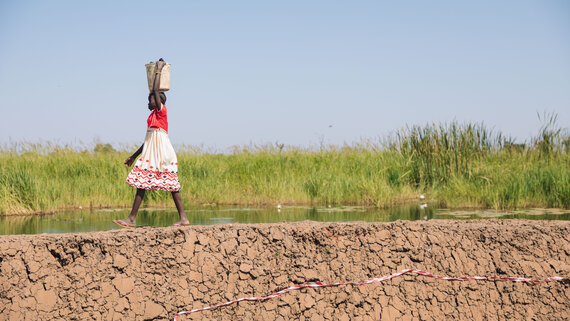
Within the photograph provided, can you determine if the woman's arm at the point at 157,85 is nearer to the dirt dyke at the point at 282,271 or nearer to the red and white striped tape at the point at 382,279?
the dirt dyke at the point at 282,271

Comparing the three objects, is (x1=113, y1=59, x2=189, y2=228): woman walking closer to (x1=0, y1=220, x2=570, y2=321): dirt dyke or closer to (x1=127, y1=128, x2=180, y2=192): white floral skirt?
(x1=127, y1=128, x2=180, y2=192): white floral skirt

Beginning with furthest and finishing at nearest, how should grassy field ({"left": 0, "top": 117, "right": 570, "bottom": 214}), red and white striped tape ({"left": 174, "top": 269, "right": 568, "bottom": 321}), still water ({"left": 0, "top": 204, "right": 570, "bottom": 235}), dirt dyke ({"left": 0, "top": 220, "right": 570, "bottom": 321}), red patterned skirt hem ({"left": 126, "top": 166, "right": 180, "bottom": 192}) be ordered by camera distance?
grassy field ({"left": 0, "top": 117, "right": 570, "bottom": 214}) < still water ({"left": 0, "top": 204, "right": 570, "bottom": 235}) < red patterned skirt hem ({"left": 126, "top": 166, "right": 180, "bottom": 192}) < red and white striped tape ({"left": 174, "top": 269, "right": 568, "bottom": 321}) < dirt dyke ({"left": 0, "top": 220, "right": 570, "bottom": 321})

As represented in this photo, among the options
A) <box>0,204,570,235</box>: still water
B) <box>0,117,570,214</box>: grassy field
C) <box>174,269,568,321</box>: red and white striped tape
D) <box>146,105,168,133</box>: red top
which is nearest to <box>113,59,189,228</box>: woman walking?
<box>146,105,168,133</box>: red top

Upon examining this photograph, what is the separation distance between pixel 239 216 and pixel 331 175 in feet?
13.3

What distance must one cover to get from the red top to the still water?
2.18 m

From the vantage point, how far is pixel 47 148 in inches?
569

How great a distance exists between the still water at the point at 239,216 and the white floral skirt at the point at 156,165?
76.0 inches

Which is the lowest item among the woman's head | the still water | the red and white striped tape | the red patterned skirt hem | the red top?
the red and white striped tape

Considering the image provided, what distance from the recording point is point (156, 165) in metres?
6.04

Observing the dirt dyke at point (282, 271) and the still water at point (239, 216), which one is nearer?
the dirt dyke at point (282, 271)

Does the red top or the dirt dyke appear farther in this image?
the red top

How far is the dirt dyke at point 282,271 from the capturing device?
4879 millimetres

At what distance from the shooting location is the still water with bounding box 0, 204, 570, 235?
26.9ft

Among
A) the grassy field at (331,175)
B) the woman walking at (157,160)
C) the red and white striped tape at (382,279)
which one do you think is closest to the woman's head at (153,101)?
the woman walking at (157,160)
